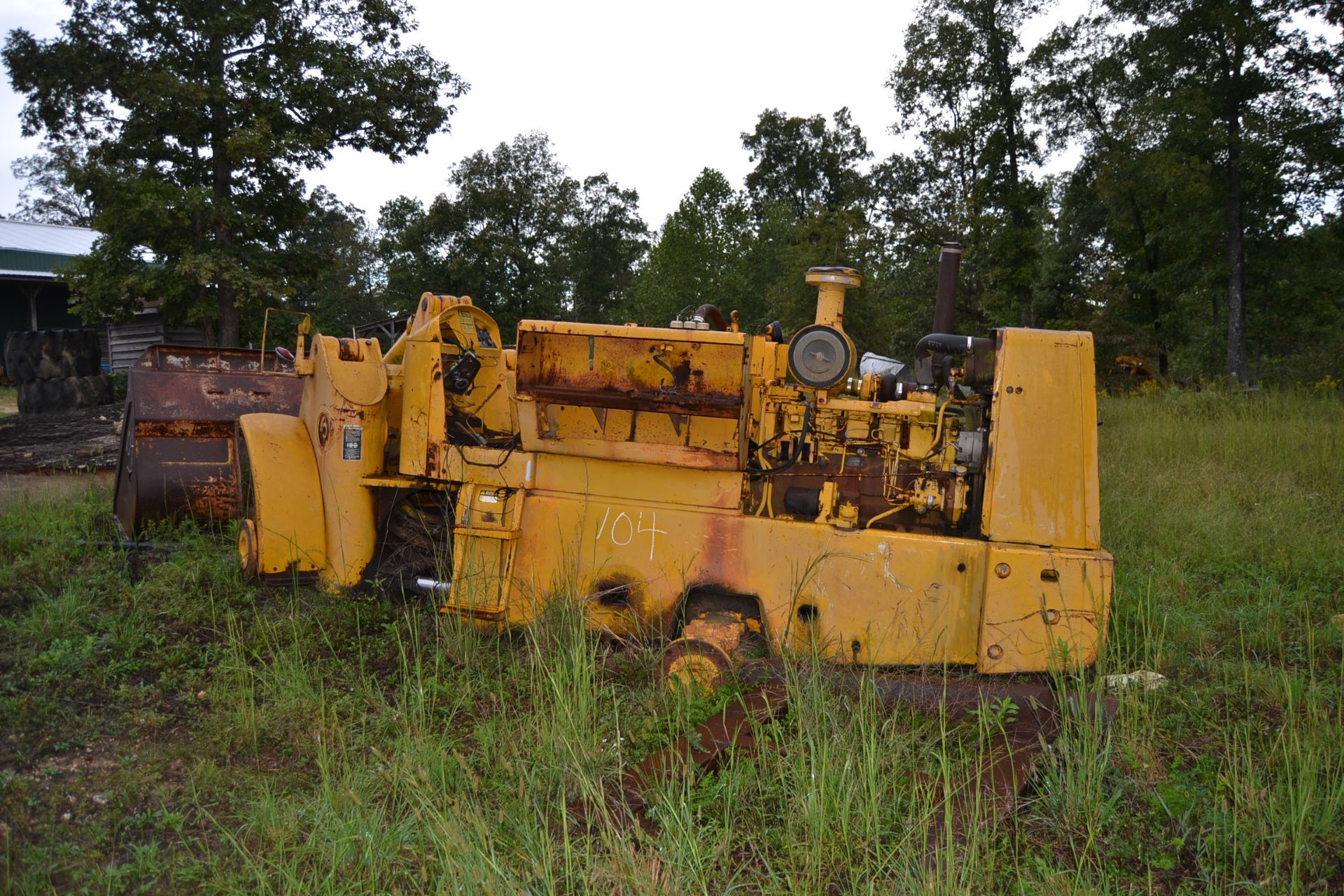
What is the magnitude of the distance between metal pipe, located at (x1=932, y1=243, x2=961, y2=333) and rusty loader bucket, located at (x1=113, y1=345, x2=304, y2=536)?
452 cm

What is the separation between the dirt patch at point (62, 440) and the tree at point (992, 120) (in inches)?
752

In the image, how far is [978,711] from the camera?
344 centimetres

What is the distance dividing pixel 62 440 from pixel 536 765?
10.6 meters

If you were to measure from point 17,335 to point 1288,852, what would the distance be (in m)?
18.2

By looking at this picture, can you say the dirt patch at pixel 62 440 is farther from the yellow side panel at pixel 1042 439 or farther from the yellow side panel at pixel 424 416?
the yellow side panel at pixel 1042 439

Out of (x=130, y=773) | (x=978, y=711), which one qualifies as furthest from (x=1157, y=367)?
(x=130, y=773)

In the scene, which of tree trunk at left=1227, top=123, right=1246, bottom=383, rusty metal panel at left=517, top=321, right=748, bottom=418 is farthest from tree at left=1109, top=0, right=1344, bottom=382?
rusty metal panel at left=517, top=321, right=748, bottom=418

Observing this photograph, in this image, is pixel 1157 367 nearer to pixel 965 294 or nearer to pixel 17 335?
pixel 965 294

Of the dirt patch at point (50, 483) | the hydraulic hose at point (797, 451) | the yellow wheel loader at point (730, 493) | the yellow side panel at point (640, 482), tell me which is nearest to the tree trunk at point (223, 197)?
the dirt patch at point (50, 483)

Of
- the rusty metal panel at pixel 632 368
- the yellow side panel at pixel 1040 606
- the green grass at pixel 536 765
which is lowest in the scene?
the green grass at pixel 536 765

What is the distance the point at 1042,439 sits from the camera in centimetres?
398

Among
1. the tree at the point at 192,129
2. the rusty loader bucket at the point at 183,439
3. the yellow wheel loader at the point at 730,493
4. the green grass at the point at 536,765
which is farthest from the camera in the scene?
the tree at the point at 192,129

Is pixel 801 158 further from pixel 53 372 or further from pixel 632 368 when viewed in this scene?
pixel 632 368

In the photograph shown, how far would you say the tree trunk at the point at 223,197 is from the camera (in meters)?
13.7
